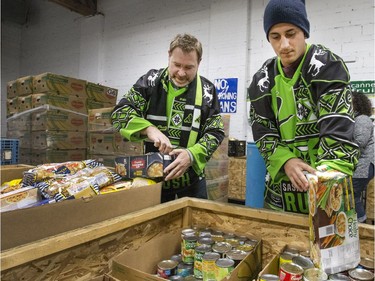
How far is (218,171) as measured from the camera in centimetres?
386

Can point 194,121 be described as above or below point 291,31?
below

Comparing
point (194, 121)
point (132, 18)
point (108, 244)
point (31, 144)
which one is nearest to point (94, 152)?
point (31, 144)

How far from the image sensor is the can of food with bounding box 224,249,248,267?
36.3 inches

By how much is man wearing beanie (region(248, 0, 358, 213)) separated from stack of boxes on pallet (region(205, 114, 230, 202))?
2386mm

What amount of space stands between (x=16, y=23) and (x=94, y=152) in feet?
18.8

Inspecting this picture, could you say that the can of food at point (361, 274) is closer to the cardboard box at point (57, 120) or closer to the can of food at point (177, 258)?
the can of food at point (177, 258)

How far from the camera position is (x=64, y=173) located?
127 cm

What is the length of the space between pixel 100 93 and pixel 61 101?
82 cm

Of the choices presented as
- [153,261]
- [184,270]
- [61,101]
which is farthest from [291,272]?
[61,101]

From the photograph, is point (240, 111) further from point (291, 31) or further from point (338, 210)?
point (338, 210)

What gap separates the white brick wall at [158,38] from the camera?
3955 mm

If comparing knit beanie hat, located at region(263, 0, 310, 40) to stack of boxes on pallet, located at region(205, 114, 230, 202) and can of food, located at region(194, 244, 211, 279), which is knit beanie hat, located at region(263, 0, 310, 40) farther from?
stack of boxes on pallet, located at region(205, 114, 230, 202)

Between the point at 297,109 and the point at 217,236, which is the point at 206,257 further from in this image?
the point at 297,109

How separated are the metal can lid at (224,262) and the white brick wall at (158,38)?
3879 mm
